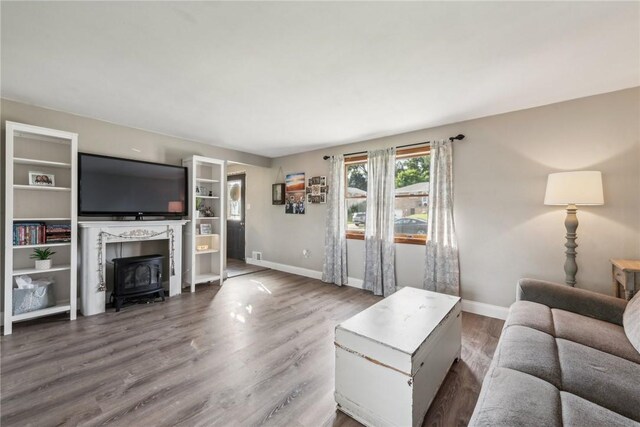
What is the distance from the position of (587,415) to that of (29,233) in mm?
4277

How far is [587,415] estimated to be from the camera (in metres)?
0.93

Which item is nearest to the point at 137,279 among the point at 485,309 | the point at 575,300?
the point at 485,309

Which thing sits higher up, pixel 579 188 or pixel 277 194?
pixel 277 194

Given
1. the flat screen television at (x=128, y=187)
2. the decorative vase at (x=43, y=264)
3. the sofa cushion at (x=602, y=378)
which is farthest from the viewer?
the flat screen television at (x=128, y=187)

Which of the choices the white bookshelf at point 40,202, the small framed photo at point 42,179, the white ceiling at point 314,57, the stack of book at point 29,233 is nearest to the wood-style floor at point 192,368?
the white bookshelf at point 40,202

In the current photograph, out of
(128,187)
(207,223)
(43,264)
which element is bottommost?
(43,264)

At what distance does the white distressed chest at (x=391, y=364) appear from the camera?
135cm

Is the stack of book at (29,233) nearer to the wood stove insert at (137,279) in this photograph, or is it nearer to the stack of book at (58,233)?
the stack of book at (58,233)

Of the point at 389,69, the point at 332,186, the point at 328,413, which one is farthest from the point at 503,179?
the point at 328,413

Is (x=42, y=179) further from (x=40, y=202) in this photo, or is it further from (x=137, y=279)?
(x=137, y=279)

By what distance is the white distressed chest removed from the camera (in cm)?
135

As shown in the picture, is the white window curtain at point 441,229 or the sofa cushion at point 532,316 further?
the white window curtain at point 441,229

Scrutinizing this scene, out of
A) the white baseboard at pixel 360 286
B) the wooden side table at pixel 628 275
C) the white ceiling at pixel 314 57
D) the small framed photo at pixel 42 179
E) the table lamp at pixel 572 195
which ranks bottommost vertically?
the white baseboard at pixel 360 286

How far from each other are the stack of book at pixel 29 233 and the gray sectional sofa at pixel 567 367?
3882mm
